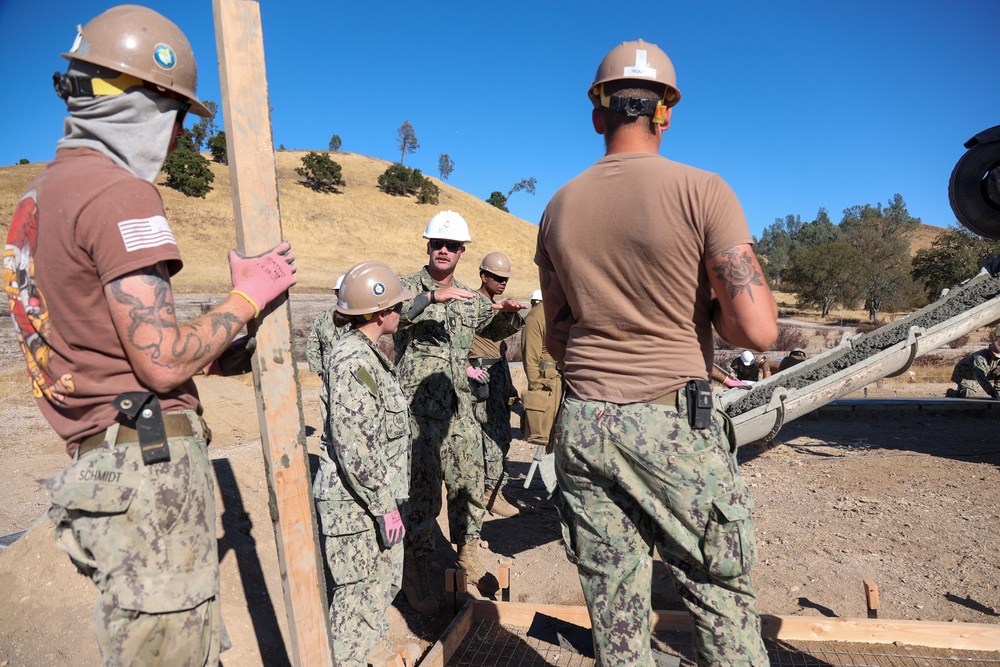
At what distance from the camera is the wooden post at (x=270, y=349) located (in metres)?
2.12

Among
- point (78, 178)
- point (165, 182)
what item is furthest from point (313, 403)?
point (165, 182)

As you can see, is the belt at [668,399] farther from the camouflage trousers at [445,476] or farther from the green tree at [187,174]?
the green tree at [187,174]

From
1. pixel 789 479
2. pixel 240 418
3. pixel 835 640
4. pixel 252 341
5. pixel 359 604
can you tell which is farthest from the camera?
pixel 240 418

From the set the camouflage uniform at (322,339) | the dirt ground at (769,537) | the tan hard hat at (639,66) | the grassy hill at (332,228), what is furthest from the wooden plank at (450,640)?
the grassy hill at (332,228)

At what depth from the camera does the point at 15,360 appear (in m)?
13.1

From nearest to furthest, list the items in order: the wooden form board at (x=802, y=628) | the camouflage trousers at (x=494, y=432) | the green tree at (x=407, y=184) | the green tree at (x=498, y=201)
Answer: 1. the wooden form board at (x=802, y=628)
2. the camouflage trousers at (x=494, y=432)
3. the green tree at (x=407, y=184)
4. the green tree at (x=498, y=201)

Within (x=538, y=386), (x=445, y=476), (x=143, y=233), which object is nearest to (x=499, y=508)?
(x=538, y=386)

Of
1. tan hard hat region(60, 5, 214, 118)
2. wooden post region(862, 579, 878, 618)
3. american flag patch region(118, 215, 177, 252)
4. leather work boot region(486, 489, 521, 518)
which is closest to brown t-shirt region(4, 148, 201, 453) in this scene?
american flag patch region(118, 215, 177, 252)

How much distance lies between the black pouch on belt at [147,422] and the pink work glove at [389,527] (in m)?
1.31

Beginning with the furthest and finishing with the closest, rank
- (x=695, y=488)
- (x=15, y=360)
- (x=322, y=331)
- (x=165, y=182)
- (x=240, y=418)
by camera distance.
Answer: (x=165, y=182) → (x=15, y=360) → (x=240, y=418) → (x=322, y=331) → (x=695, y=488)

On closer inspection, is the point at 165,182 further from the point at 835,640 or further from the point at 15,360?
the point at 835,640

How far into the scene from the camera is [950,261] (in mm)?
33562

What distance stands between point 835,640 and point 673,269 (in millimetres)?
2551

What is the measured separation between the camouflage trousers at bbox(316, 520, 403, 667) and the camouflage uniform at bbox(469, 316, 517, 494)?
2.50 meters
